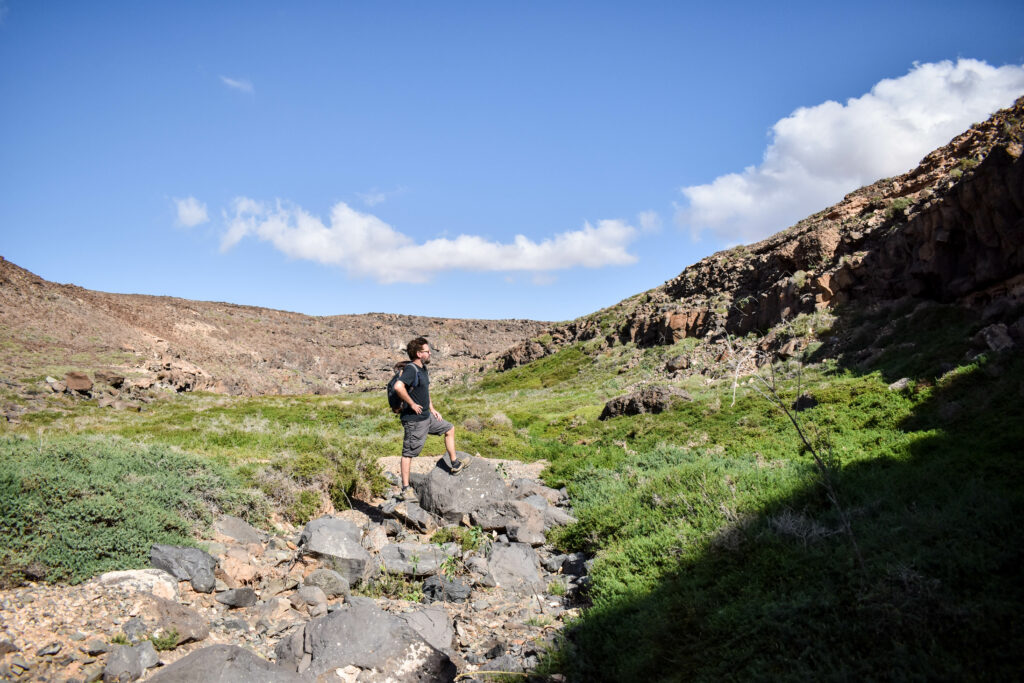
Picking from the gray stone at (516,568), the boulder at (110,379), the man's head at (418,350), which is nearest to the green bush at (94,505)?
the man's head at (418,350)

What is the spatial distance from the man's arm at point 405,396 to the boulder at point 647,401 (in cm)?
940

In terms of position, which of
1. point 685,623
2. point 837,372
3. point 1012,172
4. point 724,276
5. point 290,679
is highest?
point 724,276

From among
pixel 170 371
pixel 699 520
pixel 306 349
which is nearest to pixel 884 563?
pixel 699 520

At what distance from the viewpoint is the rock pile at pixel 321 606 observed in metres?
4.03

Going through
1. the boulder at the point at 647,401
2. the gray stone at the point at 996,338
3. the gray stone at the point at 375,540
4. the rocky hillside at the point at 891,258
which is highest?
the rocky hillside at the point at 891,258

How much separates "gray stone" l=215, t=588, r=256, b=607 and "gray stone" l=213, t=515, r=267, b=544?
141cm

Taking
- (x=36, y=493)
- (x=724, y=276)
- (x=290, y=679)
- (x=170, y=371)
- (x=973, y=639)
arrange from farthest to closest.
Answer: (x=170, y=371), (x=724, y=276), (x=36, y=493), (x=290, y=679), (x=973, y=639)

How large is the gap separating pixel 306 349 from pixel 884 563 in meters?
79.6

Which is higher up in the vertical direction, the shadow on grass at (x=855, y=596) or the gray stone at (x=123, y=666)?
the shadow on grass at (x=855, y=596)

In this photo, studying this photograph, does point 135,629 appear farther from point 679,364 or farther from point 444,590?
point 679,364

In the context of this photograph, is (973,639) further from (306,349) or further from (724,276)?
(306,349)

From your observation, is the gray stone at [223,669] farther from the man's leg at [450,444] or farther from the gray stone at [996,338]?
the gray stone at [996,338]

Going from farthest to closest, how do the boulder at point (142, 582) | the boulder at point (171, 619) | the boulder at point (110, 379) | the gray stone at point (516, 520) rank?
the boulder at point (110, 379)
the gray stone at point (516, 520)
the boulder at point (142, 582)
the boulder at point (171, 619)

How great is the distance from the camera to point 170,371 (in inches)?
1626
